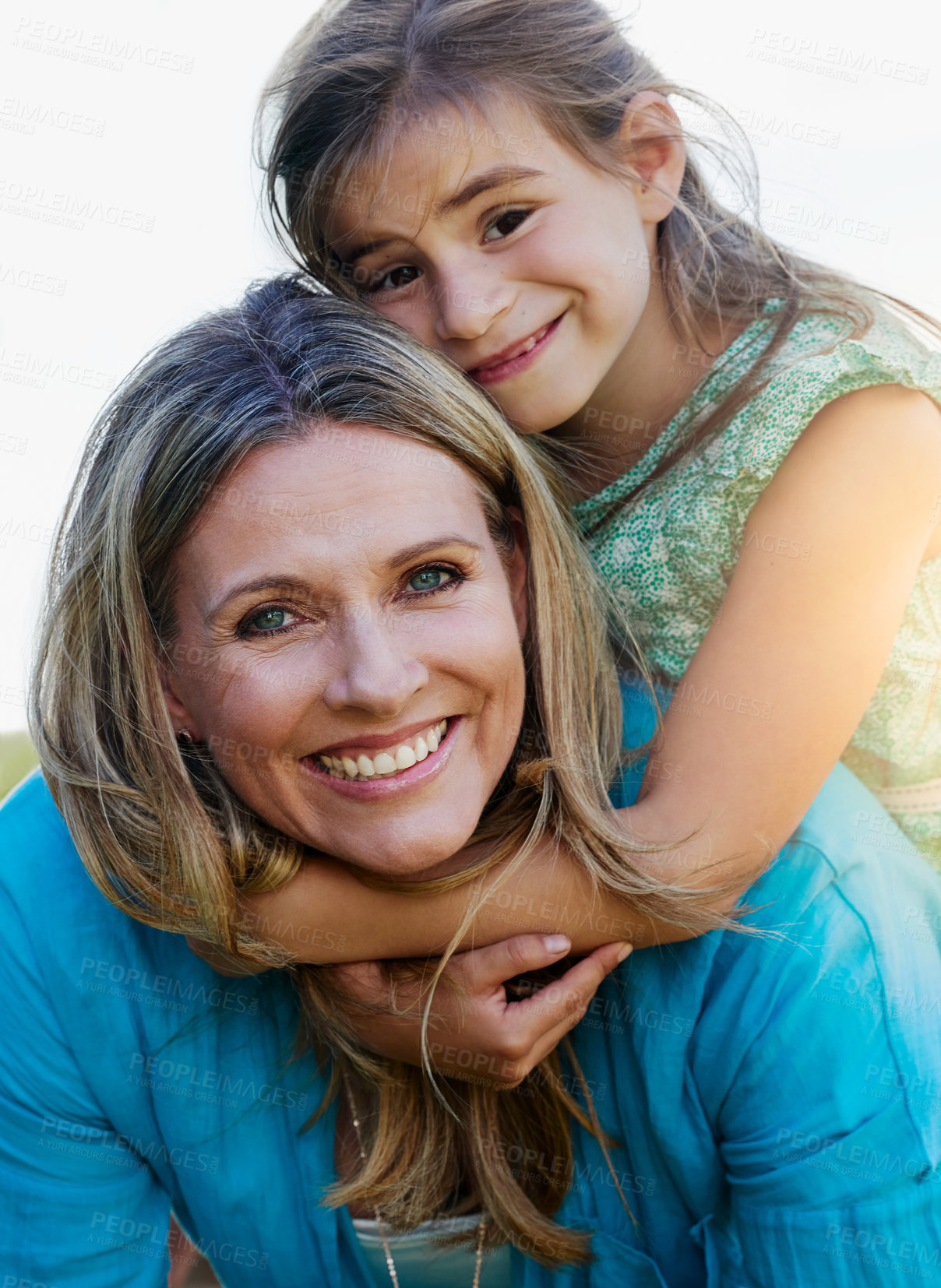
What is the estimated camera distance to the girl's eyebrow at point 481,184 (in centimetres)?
229

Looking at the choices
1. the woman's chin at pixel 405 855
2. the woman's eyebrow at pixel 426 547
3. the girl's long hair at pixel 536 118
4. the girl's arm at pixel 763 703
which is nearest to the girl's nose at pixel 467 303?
the girl's long hair at pixel 536 118

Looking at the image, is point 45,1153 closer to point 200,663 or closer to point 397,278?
point 200,663

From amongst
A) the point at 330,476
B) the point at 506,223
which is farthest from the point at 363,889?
the point at 506,223

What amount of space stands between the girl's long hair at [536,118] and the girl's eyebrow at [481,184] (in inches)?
3.1

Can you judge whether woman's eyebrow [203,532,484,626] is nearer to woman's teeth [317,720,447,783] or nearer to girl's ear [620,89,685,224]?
woman's teeth [317,720,447,783]

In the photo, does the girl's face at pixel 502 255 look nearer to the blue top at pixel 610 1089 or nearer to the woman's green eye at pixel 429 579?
the woman's green eye at pixel 429 579

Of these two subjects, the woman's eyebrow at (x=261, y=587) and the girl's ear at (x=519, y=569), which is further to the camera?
the girl's ear at (x=519, y=569)

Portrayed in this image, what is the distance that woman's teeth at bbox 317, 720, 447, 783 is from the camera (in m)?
1.95

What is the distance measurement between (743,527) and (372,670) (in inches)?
40.8

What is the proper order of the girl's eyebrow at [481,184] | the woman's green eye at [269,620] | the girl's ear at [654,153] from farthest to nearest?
the girl's ear at [654,153], the girl's eyebrow at [481,184], the woman's green eye at [269,620]

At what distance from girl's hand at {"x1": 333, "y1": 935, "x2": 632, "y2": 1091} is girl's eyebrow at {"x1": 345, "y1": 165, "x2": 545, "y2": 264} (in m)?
1.37

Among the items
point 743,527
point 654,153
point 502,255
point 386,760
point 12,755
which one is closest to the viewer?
point 386,760

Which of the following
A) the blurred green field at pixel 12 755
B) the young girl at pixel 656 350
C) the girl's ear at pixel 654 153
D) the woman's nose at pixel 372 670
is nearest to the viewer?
the woman's nose at pixel 372 670

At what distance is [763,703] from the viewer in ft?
7.07
